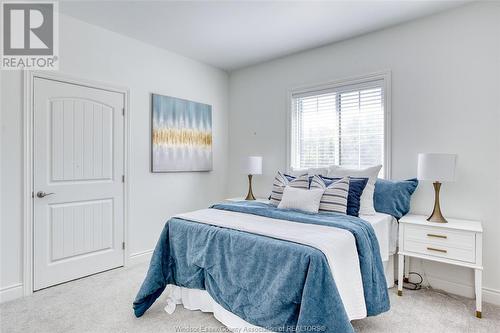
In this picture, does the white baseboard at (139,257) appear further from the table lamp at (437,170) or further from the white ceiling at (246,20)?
the table lamp at (437,170)

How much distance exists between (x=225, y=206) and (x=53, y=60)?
2.21 metres

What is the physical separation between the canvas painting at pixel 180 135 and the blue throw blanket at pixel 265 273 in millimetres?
1524

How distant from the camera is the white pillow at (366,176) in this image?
271cm

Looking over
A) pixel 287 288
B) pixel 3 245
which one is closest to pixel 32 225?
pixel 3 245

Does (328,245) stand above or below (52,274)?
above

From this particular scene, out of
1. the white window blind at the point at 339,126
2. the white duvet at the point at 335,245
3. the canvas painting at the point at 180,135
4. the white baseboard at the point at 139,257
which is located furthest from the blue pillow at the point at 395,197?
the white baseboard at the point at 139,257

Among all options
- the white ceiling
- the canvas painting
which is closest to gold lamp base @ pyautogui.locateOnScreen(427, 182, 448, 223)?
the white ceiling

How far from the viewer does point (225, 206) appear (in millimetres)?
2816

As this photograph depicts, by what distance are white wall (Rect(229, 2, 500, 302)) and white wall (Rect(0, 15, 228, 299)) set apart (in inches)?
74.5

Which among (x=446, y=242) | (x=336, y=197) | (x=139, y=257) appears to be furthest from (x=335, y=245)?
(x=139, y=257)

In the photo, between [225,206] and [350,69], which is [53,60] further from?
[350,69]

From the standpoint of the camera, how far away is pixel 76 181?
2.99m

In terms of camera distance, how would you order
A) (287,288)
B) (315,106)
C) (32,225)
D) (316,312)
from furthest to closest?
(315,106) < (32,225) < (287,288) < (316,312)

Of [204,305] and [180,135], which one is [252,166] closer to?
[180,135]
